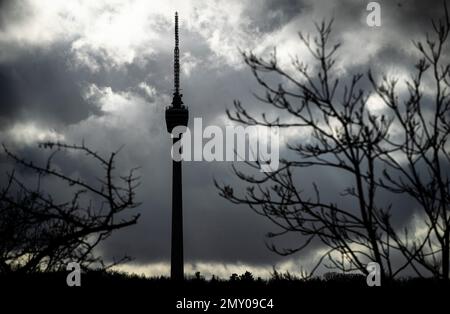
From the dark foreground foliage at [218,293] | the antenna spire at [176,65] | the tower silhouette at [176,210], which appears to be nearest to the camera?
the dark foreground foliage at [218,293]

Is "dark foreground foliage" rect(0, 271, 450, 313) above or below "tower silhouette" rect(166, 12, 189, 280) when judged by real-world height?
below

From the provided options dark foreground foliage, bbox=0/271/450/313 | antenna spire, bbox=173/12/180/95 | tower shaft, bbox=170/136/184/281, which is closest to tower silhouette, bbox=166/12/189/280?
tower shaft, bbox=170/136/184/281

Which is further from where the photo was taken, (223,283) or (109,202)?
(223,283)

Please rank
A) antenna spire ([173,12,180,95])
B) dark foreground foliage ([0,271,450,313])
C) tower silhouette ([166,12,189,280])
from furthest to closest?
antenna spire ([173,12,180,95])
tower silhouette ([166,12,189,280])
dark foreground foliage ([0,271,450,313])

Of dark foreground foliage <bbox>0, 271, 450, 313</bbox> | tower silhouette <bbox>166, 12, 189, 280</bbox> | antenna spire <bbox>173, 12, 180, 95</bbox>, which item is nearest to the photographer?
dark foreground foliage <bbox>0, 271, 450, 313</bbox>

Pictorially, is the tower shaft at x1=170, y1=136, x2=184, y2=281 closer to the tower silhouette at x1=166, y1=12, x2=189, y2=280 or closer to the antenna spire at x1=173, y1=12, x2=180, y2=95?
the tower silhouette at x1=166, y1=12, x2=189, y2=280

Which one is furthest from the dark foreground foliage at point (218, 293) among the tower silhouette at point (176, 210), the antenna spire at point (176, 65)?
the antenna spire at point (176, 65)

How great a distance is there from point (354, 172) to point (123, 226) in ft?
8.10

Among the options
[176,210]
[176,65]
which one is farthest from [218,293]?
[176,65]

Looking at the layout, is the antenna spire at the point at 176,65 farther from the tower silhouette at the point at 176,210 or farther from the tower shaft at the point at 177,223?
the tower shaft at the point at 177,223

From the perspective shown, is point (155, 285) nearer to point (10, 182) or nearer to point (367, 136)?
point (10, 182)

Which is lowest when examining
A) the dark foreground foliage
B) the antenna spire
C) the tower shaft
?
the dark foreground foliage
